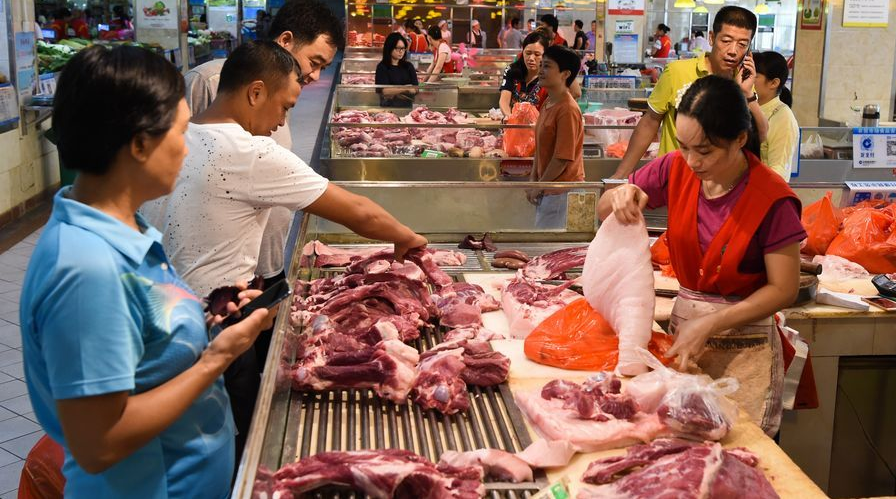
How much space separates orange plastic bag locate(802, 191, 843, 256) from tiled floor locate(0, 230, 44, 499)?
4406mm

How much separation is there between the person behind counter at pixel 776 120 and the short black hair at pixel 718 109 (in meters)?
2.25

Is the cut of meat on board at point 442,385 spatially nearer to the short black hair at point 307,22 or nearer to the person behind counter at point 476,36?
the short black hair at point 307,22

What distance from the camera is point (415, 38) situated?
778 inches

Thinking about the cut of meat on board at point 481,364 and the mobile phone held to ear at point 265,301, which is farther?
the cut of meat on board at point 481,364

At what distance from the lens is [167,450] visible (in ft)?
6.59

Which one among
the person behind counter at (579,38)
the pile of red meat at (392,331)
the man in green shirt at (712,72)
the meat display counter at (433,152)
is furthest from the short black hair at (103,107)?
the person behind counter at (579,38)

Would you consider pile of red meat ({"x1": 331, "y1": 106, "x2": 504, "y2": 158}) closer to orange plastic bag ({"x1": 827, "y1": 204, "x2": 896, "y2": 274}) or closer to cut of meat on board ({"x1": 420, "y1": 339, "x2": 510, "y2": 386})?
orange plastic bag ({"x1": 827, "y1": 204, "x2": 896, "y2": 274})

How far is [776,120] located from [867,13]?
274 inches

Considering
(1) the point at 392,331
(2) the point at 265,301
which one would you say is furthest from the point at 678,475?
(1) the point at 392,331

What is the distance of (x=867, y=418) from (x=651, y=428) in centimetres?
249

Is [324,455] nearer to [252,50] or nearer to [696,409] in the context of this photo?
[696,409]

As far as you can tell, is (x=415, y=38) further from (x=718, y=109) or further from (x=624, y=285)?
(x=718, y=109)

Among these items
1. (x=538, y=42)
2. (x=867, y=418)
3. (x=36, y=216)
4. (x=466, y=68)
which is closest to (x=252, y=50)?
(x=867, y=418)

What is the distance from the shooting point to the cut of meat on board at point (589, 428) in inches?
106
